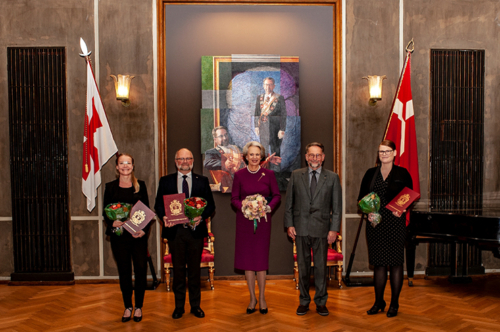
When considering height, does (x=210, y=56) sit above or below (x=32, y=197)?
above

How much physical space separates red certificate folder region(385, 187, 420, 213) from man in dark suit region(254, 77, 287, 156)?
6.71 ft

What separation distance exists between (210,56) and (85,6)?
1.87 m

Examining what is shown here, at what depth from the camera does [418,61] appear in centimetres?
555

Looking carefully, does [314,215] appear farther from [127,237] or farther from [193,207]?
[127,237]

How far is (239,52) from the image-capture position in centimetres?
554

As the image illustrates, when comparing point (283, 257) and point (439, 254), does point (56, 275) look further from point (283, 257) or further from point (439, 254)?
point (439, 254)

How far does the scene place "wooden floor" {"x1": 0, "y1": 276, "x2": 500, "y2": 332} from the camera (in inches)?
147

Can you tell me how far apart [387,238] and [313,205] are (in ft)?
2.61

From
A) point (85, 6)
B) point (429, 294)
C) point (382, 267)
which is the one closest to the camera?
point (382, 267)

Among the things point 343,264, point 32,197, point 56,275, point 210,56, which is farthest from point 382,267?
point 32,197

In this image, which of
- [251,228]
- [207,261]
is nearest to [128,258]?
[251,228]

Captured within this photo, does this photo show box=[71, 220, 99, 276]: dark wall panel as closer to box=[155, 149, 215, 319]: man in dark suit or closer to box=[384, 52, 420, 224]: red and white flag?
box=[155, 149, 215, 319]: man in dark suit

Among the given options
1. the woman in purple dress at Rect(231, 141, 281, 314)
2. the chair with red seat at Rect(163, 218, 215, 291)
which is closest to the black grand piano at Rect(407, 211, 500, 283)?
the woman in purple dress at Rect(231, 141, 281, 314)

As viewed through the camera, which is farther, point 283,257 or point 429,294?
point 283,257
